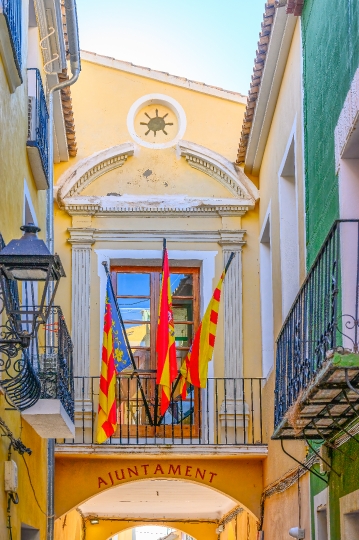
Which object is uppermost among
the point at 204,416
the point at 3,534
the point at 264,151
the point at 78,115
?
the point at 78,115

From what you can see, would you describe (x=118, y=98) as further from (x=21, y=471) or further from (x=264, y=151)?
(x=21, y=471)

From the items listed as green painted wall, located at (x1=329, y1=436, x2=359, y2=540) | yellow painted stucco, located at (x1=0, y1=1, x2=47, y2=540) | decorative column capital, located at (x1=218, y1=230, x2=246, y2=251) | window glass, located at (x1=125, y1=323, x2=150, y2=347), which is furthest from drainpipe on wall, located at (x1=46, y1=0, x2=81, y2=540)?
green painted wall, located at (x1=329, y1=436, x2=359, y2=540)

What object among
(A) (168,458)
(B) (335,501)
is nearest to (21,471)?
(B) (335,501)

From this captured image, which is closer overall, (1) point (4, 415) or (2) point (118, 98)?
(1) point (4, 415)

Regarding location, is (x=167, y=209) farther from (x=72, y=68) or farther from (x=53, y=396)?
(x=53, y=396)

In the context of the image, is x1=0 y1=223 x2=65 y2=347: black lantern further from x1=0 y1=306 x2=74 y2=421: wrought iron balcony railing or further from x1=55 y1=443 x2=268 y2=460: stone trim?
x1=55 y1=443 x2=268 y2=460: stone trim

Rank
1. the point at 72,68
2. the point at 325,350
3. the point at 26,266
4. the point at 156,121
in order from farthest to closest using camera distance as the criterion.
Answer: the point at 156,121, the point at 72,68, the point at 26,266, the point at 325,350

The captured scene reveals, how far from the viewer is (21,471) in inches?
375

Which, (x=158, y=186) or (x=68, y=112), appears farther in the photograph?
(x=158, y=186)

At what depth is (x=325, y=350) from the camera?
20.1 feet

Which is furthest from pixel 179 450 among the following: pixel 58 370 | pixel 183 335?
pixel 58 370

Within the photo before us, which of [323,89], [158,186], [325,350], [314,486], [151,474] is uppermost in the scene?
[158,186]

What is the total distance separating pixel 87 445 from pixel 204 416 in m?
1.73

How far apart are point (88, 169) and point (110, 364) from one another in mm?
3268
